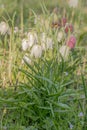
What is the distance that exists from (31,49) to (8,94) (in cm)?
32

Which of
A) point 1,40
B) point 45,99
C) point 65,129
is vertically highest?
point 1,40

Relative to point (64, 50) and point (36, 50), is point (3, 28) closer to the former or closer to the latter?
point (36, 50)

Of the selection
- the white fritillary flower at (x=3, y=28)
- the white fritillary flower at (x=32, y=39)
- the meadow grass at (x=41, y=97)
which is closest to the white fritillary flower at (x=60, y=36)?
the meadow grass at (x=41, y=97)

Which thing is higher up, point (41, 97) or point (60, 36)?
point (60, 36)

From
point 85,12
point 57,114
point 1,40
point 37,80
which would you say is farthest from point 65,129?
point 85,12

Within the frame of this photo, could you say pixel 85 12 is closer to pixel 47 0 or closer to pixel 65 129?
pixel 47 0

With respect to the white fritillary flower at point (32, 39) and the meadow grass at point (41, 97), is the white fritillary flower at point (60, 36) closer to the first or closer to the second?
the meadow grass at point (41, 97)

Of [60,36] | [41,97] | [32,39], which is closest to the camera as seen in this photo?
[41,97]

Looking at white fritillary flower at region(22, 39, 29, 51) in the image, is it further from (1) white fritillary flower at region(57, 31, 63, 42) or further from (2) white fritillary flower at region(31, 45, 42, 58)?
(1) white fritillary flower at region(57, 31, 63, 42)

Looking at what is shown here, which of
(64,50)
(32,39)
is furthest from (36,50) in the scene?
(64,50)

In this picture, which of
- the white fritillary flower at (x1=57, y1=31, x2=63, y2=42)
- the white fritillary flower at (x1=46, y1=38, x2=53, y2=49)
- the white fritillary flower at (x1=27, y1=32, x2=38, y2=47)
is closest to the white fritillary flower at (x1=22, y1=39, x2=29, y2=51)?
the white fritillary flower at (x1=27, y1=32, x2=38, y2=47)

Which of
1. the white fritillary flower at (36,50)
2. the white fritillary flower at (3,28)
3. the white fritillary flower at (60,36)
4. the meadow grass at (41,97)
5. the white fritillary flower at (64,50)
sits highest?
the white fritillary flower at (3,28)

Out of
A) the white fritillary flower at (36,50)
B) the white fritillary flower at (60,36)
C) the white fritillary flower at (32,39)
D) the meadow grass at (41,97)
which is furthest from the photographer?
the white fritillary flower at (60,36)

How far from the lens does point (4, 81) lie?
2.85 m
